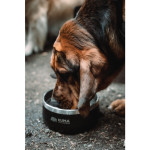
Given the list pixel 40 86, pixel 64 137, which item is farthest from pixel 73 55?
pixel 40 86

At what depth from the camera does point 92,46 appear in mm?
1899

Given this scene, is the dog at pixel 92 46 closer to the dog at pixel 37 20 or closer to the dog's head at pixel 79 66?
the dog's head at pixel 79 66

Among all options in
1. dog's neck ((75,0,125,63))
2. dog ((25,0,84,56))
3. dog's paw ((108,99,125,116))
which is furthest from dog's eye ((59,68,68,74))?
dog ((25,0,84,56))

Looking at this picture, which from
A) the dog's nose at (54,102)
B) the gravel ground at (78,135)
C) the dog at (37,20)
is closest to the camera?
the gravel ground at (78,135)

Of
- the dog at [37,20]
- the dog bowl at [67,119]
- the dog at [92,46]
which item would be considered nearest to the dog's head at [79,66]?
the dog at [92,46]

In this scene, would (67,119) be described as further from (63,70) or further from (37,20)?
(37,20)

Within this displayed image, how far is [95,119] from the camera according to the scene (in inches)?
91.3

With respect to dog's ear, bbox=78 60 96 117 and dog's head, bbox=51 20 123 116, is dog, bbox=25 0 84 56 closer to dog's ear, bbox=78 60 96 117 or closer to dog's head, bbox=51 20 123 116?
dog's head, bbox=51 20 123 116

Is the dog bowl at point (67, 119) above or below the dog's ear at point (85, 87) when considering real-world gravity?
below

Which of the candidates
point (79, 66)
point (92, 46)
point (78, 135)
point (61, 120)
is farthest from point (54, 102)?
point (92, 46)

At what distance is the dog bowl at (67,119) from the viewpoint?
2.12m

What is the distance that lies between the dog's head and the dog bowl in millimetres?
119

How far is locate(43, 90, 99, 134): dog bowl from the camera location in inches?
83.6

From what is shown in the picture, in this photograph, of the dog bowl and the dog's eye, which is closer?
the dog's eye
